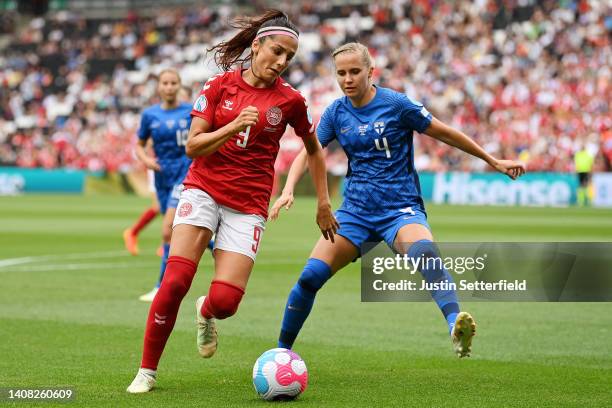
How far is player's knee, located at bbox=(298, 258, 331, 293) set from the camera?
7.74 metres

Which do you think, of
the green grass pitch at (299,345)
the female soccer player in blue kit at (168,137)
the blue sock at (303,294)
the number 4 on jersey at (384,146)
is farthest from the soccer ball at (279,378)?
the female soccer player in blue kit at (168,137)

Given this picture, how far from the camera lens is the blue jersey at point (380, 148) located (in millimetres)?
7961

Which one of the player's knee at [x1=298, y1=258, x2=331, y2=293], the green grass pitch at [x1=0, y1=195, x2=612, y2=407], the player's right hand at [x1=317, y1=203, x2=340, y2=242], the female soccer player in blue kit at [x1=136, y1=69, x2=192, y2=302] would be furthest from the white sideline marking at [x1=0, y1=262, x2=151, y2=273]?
the player's right hand at [x1=317, y1=203, x2=340, y2=242]

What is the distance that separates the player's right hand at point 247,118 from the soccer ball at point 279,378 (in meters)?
1.49

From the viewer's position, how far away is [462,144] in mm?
7754

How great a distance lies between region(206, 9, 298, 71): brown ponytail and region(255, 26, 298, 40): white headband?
44 mm

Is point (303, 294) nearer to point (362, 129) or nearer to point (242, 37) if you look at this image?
point (362, 129)

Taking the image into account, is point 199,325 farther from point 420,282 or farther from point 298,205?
point 298,205

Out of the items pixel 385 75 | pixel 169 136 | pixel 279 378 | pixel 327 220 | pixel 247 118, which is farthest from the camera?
pixel 385 75

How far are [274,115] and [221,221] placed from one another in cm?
79

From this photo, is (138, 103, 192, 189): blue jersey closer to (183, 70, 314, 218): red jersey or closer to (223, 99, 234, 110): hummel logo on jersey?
(183, 70, 314, 218): red jersey

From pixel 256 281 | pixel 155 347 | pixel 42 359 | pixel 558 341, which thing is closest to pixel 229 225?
pixel 155 347

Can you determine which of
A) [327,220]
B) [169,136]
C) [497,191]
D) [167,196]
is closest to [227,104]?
[327,220]

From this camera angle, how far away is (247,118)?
644 centimetres
